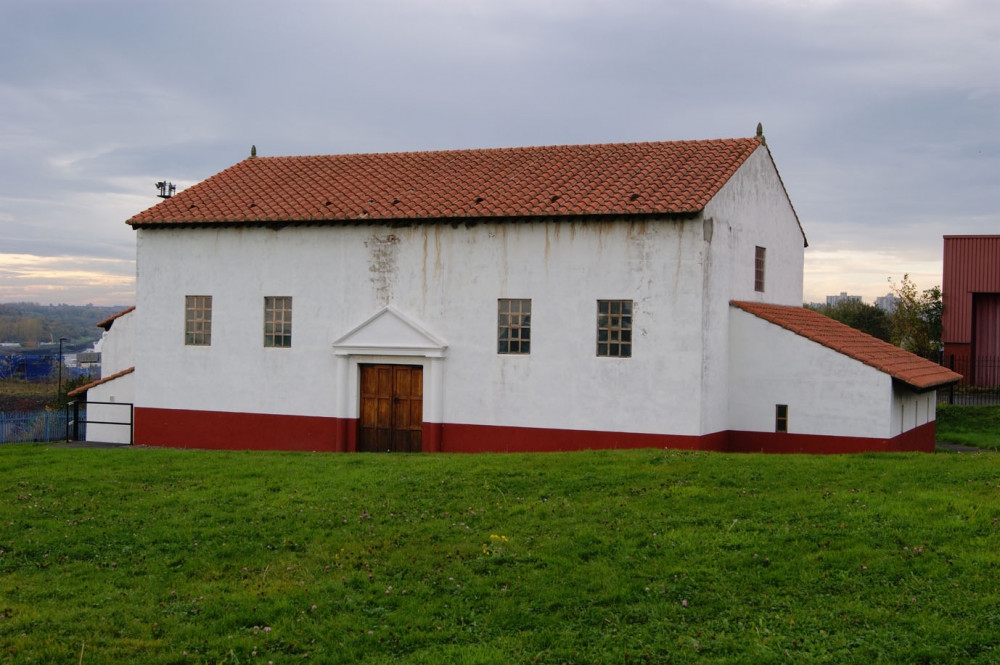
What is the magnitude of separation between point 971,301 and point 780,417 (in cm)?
2185

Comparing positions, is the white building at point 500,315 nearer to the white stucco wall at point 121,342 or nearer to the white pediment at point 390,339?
the white pediment at point 390,339

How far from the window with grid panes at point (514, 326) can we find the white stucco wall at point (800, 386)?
461 centimetres

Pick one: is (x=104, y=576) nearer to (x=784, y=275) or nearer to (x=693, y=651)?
(x=693, y=651)

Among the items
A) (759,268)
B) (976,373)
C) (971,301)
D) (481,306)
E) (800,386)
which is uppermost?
(971,301)

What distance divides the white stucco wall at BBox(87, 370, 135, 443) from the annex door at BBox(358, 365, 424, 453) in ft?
23.9

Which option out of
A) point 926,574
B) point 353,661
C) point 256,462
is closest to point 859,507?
point 926,574

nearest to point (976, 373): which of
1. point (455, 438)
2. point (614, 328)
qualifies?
point (614, 328)

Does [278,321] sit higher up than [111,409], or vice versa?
[278,321]

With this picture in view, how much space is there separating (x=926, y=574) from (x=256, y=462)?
38.9 ft

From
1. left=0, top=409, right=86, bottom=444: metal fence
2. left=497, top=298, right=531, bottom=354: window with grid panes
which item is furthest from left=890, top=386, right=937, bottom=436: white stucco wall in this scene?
left=0, top=409, right=86, bottom=444: metal fence

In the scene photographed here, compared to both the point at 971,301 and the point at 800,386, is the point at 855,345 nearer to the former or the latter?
the point at 800,386

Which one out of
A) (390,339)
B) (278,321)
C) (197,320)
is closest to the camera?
(390,339)

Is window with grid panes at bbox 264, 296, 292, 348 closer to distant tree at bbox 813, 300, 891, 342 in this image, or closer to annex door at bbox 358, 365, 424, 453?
annex door at bbox 358, 365, 424, 453

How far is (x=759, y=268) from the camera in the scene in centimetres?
2180
